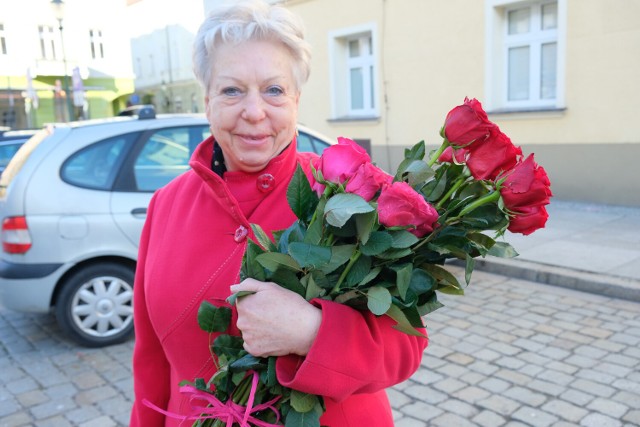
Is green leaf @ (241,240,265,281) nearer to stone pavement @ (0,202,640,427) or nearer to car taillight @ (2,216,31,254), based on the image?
stone pavement @ (0,202,640,427)

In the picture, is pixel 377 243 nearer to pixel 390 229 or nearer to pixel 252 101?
pixel 390 229

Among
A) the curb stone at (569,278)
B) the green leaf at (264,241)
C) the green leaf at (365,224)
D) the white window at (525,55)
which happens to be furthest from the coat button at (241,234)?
the white window at (525,55)

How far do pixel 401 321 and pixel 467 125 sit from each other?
0.40m

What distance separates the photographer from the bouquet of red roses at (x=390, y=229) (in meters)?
1.15

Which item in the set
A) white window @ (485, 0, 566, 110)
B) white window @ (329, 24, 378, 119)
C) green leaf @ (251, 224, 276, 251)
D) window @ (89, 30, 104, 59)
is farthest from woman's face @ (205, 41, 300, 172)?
window @ (89, 30, 104, 59)

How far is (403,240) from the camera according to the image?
1.15 meters

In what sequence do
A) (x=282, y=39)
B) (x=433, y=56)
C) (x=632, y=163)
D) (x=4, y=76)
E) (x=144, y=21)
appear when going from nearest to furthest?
1. (x=282, y=39)
2. (x=632, y=163)
3. (x=433, y=56)
4. (x=4, y=76)
5. (x=144, y=21)

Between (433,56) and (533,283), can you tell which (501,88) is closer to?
(433,56)

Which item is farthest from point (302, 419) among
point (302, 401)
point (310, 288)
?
point (310, 288)

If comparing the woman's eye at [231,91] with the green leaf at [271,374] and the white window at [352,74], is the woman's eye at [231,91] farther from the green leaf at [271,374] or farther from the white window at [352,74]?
the white window at [352,74]

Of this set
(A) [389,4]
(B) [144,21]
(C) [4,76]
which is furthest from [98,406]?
(B) [144,21]

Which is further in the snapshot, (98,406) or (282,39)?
(98,406)

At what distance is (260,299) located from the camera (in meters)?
1.21

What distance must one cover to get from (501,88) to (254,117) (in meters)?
9.86
